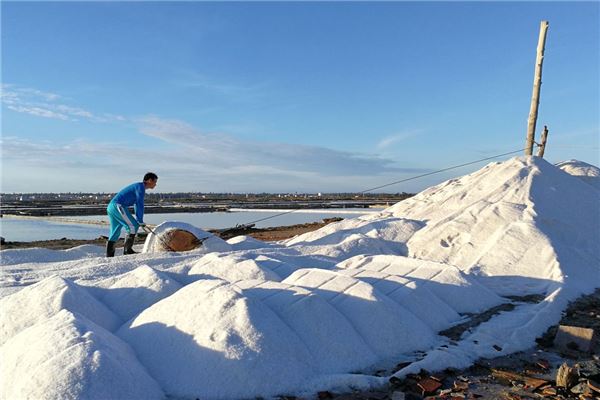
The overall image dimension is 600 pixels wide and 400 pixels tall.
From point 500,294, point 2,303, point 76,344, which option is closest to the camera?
point 76,344

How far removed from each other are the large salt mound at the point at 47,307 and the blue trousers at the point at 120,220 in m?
2.96

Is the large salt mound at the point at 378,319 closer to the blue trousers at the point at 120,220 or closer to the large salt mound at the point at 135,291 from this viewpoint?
the large salt mound at the point at 135,291

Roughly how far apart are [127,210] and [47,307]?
331 centimetres

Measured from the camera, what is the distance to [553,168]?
9.67 metres

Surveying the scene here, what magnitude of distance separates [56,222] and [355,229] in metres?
15.9

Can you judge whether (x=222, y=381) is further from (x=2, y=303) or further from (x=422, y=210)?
(x=422, y=210)

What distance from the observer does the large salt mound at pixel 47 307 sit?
3.85 m

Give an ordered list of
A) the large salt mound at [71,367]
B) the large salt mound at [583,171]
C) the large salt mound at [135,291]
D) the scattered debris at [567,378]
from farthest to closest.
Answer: the large salt mound at [583,171], the large salt mound at [135,291], the scattered debris at [567,378], the large salt mound at [71,367]

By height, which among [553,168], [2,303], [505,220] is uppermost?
[553,168]

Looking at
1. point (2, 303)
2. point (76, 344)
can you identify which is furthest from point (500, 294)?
point (2, 303)

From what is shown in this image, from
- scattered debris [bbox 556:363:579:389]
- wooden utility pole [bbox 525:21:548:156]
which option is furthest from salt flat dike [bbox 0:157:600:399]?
wooden utility pole [bbox 525:21:548:156]

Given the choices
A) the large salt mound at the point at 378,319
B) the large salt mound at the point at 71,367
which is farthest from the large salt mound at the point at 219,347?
the large salt mound at the point at 378,319

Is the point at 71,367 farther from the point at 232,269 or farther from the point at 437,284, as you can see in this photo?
the point at 437,284

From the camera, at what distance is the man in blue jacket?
23.5 ft
